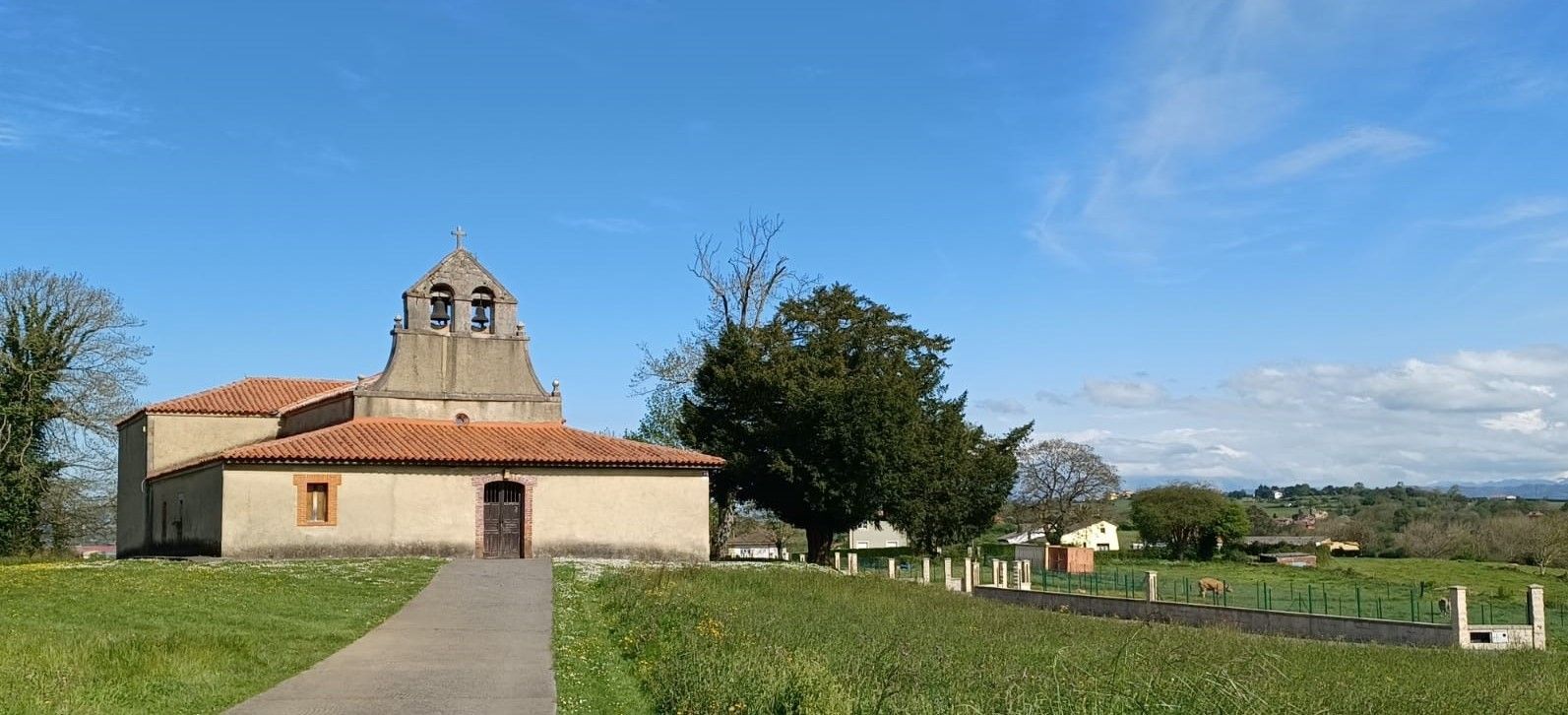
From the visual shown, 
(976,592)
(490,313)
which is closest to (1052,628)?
(490,313)

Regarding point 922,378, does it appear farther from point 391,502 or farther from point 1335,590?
point 391,502

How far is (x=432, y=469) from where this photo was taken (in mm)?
35562

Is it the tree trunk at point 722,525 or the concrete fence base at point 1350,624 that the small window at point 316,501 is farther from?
the concrete fence base at point 1350,624

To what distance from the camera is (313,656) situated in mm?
15430

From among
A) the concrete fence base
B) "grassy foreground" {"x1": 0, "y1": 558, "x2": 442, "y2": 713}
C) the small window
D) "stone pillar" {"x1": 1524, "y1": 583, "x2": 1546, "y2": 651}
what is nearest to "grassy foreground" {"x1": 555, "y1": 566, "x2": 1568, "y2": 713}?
"grassy foreground" {"x1": 0, "y1": 558, "x2": 442, "y2": 713}

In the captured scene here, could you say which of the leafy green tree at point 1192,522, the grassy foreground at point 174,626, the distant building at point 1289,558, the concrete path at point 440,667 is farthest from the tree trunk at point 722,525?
the leafy green tree at point 1192,522

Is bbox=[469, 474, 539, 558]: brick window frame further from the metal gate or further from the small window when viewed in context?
the small window

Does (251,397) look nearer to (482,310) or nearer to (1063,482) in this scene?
(482,310)

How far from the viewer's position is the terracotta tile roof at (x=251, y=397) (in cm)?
4394

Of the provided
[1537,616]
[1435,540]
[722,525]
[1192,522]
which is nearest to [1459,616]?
[1537,616]

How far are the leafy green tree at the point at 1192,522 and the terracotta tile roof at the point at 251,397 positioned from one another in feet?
166

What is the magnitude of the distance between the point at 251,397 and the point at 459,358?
35.1 feet

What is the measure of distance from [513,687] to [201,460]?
86.3ft

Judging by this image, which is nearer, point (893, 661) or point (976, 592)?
point (893, 661)
